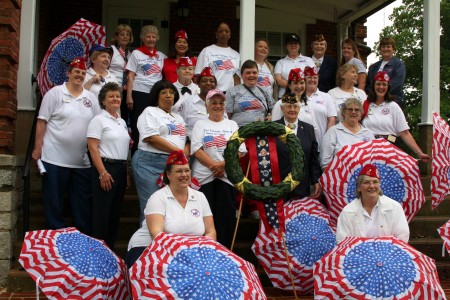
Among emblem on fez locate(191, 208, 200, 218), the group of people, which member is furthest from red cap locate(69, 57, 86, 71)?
emblem on fez locate(191, 208, 200, 218)

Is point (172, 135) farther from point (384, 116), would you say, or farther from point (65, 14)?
point (65, 14)

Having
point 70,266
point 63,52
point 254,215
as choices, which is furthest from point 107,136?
point 254,215

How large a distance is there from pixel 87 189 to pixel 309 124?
2.29 meters

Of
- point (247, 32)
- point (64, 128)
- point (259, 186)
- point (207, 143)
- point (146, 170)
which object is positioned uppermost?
point (247, 32)

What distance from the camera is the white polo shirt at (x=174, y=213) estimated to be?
465cm

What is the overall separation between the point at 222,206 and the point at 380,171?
1.52 m

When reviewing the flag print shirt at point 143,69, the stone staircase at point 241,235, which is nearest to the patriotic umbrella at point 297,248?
→ the stone staircase at point 241,235

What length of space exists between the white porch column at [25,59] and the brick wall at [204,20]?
14.6 feet

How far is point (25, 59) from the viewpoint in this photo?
693cm

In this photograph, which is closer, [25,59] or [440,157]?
[440,157]

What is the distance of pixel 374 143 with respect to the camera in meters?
5.84

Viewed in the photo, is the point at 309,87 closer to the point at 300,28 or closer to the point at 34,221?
the point at 34,221

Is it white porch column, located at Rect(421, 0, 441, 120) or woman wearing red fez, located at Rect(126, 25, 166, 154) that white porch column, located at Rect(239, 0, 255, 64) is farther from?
white porch column, located at Rect(421, 0, 441, 120)

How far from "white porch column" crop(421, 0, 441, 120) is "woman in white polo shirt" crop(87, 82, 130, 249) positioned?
4788mm
